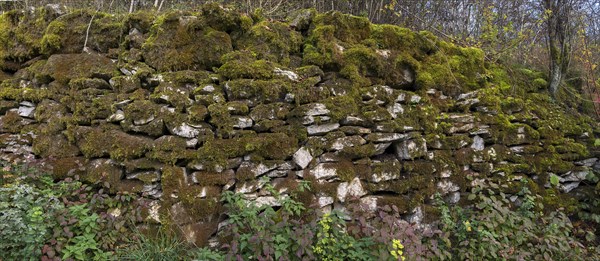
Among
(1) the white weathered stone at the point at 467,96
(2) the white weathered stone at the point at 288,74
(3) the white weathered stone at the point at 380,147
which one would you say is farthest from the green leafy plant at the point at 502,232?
(2) the white weathered stone at the point at 288,74

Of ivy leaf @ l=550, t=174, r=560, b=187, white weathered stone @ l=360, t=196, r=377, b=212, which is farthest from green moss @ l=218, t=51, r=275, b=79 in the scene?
ivy leaf @ l=550, t=174, r=560, b=187

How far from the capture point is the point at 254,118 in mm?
3631

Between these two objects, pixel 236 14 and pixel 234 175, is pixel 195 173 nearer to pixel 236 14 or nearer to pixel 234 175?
pixel 234 175

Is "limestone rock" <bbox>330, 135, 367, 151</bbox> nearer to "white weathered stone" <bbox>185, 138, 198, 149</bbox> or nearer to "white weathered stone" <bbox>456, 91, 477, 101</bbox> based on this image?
"white weathered stone" <bbox>185, 138, 198, 149</bbox>

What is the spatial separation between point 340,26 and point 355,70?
677 millimetres

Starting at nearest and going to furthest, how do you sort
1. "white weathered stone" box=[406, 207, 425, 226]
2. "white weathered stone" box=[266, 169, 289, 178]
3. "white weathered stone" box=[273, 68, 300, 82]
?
"white weathered stone" box=[266, 169, 289, 178] < "white weathered stone" box=[273, 68, 300, 82] < "white weathered stone" box=[406, 207, 425, 226]

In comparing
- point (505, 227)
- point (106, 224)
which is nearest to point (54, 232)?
point (106, 224)

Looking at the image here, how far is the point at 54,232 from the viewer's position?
293 centimetres

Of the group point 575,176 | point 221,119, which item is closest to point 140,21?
point 221,119

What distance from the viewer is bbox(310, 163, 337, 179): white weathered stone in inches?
145

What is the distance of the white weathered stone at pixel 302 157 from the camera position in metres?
3.64

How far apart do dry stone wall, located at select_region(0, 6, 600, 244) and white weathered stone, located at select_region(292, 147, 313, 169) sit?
22mm

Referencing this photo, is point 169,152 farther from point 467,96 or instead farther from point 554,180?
point 554,180

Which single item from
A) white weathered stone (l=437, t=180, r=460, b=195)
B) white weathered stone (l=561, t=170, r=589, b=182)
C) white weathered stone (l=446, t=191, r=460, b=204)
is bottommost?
white weathered stone (l=561, t=170, r=589, b=182)
